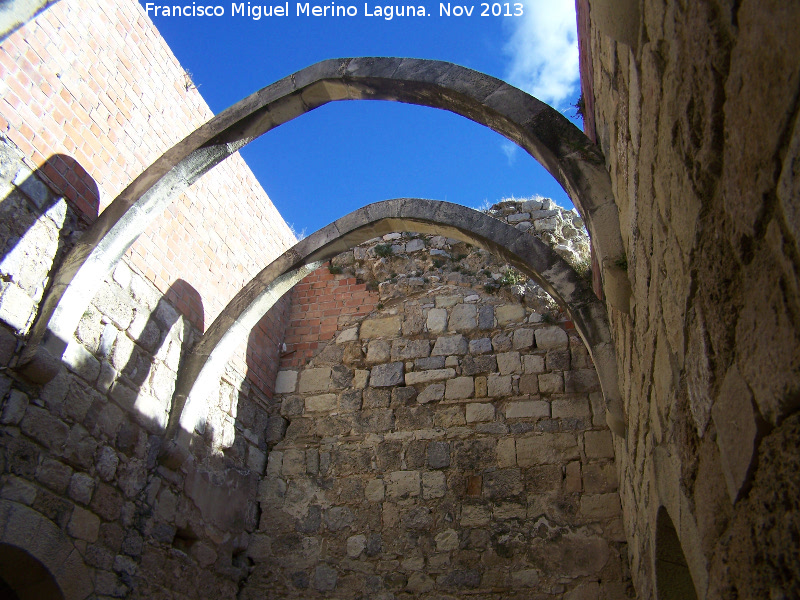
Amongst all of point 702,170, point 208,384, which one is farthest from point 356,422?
point 702,170

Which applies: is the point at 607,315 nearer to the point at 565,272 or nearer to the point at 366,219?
the point at 565,272

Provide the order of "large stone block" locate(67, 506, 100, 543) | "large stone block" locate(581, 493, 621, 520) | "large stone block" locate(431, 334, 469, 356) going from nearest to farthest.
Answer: "large stone block" locate(67, 506, 100, 543), "large stone block" locate(581, 493, 621, 520), "large stone block" locate(431, 334, 469, 356)

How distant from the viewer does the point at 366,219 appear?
201 inches

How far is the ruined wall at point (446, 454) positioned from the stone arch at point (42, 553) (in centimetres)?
197

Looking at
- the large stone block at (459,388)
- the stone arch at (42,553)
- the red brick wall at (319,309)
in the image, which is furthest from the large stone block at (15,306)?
the large stone block at (459,388)

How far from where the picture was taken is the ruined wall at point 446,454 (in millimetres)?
4934

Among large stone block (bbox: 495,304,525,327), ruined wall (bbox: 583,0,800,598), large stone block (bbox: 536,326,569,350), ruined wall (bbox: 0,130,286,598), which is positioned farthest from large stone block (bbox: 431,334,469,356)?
ruined wall (bbox: 583,0,800,598)

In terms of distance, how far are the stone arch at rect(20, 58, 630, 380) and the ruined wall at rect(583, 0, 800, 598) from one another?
2.24 ft

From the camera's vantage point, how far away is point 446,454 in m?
5.46

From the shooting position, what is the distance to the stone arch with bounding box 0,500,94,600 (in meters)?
3.19

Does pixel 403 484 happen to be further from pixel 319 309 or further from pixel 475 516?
pixel 319 309

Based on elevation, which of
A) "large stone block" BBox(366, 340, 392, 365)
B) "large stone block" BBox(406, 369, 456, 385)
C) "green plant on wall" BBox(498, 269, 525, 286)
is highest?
"green plant on wall" BBox(498, 269, 525, 286)

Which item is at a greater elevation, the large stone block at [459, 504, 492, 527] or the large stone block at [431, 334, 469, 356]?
the large stone block at [431, 334, 469, 356]

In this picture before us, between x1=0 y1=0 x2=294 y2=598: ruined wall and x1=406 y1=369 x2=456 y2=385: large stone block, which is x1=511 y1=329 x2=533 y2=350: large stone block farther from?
x1=0 y1=0 x2=294 y2=598: ruined wall
